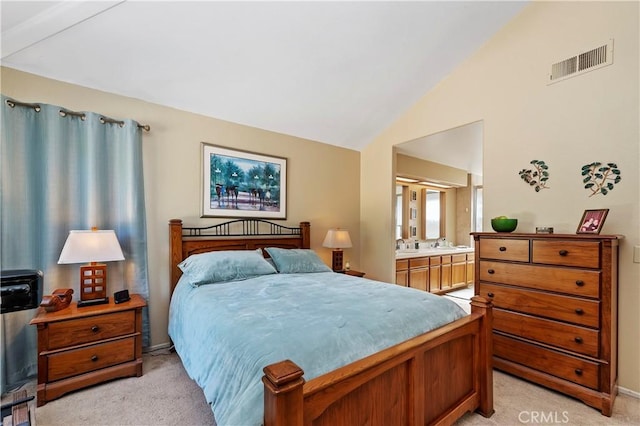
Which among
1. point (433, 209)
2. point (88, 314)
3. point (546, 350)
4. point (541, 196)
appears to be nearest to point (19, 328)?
point (88, 314)

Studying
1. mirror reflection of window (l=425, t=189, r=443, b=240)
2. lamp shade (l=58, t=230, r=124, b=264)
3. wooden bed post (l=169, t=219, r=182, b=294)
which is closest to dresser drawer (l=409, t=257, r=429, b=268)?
mirror reflection of window (l=425, t=189, r=443, b=240)

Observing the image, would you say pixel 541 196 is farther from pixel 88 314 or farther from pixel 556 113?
pixel 88 314

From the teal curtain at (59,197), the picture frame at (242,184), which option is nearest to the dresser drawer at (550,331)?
the picture frame at (242,184)

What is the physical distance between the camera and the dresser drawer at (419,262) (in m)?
4.70

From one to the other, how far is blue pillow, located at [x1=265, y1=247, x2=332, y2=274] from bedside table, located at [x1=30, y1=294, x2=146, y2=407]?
1.32m

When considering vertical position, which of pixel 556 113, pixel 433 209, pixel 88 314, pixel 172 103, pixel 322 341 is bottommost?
pixel 88 314

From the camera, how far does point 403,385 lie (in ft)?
4.86

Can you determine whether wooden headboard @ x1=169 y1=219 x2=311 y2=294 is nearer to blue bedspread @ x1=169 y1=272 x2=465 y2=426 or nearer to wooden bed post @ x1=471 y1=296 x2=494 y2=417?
blue bedspread @ x1=169 y1=272 x2=465 y2=426

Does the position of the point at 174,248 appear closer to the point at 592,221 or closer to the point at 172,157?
the point at 172,157

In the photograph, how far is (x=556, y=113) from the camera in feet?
8.75

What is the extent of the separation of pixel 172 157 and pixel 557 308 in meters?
3.79

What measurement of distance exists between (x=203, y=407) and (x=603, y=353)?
2858 millimetres

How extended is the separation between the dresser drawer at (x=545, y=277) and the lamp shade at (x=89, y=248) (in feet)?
10.8

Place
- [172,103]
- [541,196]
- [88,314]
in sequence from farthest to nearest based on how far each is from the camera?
[172,103] < [541,196] < [88,314]
